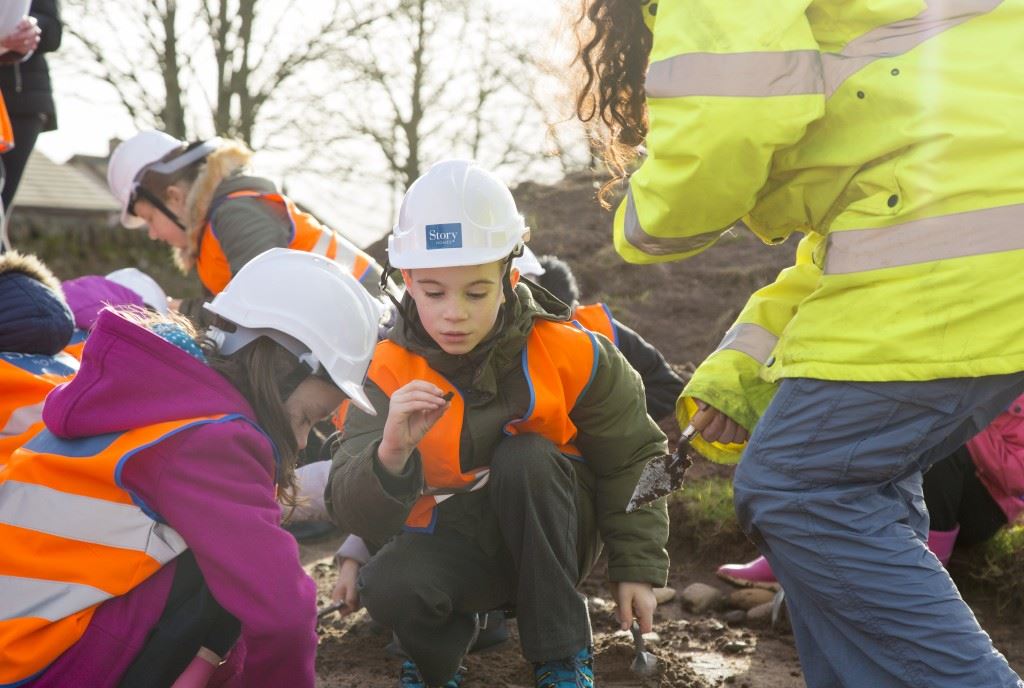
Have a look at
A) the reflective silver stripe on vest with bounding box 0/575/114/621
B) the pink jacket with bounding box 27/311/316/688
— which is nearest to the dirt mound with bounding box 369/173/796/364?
the pink jacket with bounding box 27/311/316/688

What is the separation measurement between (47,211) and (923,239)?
20521 mm

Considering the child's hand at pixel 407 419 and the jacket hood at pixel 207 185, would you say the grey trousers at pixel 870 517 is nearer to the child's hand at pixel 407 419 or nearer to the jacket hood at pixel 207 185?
the child's hand at pixel 407 419

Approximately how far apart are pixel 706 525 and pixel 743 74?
100 inches

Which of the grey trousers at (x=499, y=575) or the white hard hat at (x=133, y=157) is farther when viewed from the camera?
the white hard hat at (x=133, y=157)

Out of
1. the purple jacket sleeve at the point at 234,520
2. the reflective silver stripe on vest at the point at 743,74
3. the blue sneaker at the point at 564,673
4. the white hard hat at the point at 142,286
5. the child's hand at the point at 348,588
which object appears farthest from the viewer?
the white hard hat at the point at 142,286

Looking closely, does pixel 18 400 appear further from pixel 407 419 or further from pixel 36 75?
pixel 36 75

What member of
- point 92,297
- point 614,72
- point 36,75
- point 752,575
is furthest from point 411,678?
point 36,75

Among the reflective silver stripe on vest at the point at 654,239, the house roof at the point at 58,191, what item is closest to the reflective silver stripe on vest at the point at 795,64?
the reflective silver stripe on vest at the point at 654,239

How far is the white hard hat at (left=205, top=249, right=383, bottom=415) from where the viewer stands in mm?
2459

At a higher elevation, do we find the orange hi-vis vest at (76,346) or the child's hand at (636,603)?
the orange hi-vis vest at (76,346)

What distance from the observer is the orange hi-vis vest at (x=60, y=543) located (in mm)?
2268

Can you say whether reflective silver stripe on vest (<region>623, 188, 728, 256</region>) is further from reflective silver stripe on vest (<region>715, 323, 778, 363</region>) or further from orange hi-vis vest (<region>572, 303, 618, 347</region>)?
orange hi-vis vest (<region>572, 303, 618, 347</region>)

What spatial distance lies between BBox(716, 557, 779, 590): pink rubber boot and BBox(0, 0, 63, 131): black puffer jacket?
353 centimetres

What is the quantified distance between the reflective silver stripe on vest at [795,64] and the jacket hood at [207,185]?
9.83ft
